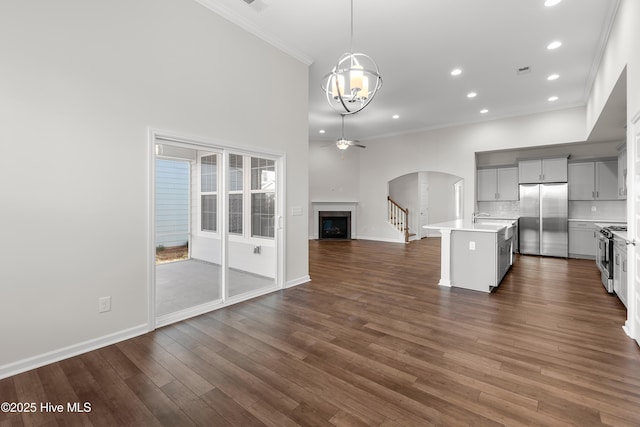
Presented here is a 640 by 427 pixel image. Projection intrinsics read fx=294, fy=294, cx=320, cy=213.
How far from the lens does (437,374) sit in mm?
2252

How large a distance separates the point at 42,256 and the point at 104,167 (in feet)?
2.89

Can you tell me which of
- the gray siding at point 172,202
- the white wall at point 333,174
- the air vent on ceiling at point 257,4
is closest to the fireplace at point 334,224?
the white wall at point 333,174

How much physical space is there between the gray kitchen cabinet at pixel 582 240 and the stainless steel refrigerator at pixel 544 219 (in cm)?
17

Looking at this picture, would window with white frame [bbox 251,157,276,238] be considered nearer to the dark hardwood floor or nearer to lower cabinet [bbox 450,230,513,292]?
the dark hardwood floor

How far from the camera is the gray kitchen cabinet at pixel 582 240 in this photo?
680cm

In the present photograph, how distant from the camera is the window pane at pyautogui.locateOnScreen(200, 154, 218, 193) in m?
3.69

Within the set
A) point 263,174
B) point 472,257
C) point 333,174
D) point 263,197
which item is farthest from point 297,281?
point 333,174

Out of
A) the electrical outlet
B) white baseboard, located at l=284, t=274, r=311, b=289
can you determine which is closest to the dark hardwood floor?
the electrical outlet

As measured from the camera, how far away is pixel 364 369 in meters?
2.32

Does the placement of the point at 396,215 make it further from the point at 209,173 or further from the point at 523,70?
the point at 209,173

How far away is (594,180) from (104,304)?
9619mm

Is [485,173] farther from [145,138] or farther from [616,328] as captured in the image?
[145,138]

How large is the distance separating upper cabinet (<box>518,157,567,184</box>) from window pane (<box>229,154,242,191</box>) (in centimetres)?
714

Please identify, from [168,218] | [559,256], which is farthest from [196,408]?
[559,256]
